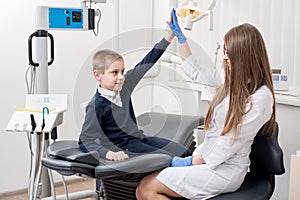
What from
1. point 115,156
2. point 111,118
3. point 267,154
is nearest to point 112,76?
point 111,118

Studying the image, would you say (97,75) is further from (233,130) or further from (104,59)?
(233,130)

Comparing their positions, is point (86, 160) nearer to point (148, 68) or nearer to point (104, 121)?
point (104, 121)

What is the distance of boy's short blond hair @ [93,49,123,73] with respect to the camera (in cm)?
187

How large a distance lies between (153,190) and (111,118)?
1.18 feet

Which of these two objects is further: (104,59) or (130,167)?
(104,59)

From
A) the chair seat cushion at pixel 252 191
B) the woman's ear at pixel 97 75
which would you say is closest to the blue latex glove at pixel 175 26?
the woman's ear at pixel 97 75

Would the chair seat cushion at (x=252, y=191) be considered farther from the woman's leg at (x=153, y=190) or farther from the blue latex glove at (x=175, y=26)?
the blue latex glove at (x=175, y=26)

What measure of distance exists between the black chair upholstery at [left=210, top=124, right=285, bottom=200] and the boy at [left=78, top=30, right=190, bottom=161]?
36 centimetres

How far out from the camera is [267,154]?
72.9 inches

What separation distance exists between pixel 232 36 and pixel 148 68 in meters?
0.53

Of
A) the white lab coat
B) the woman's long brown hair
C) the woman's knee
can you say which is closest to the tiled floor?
the woman's knee

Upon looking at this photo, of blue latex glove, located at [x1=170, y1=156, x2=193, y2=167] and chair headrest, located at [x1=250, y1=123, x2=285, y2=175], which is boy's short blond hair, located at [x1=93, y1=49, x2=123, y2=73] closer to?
blue latex glove, located at [x1=170, y1=156, x2=193, y2=167]

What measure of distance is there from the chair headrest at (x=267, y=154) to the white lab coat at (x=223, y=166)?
4.6 inches

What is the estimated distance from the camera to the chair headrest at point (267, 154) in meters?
1.83
